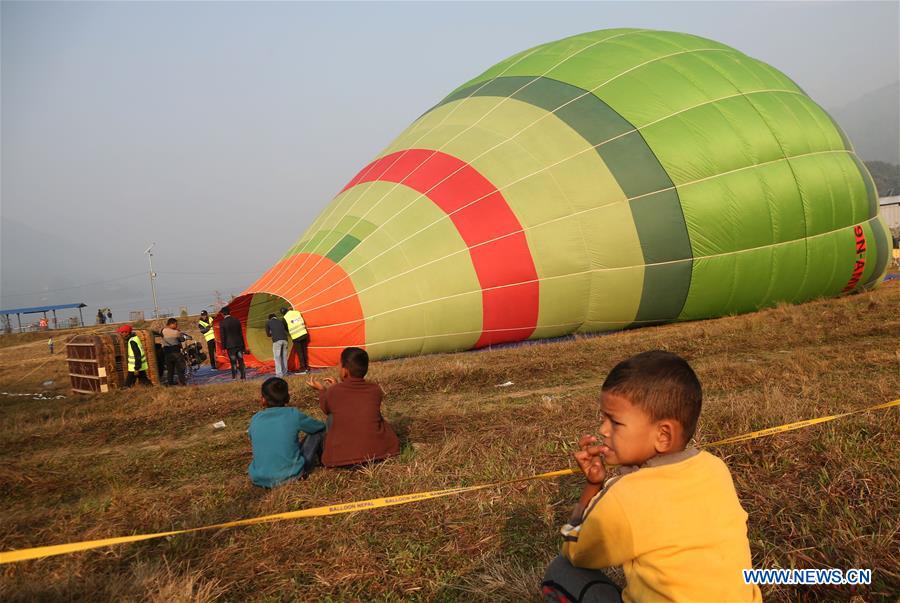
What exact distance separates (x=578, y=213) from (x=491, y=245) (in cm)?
140

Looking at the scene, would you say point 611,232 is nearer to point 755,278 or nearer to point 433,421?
point 755,278

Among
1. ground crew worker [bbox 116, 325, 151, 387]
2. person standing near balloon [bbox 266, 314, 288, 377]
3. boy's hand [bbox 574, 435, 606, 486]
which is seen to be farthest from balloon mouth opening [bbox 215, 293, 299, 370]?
boy's hand [bbox 574, 435, 606, 486]

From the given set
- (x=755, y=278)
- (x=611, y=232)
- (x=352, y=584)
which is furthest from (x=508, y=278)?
(x=352, y=584)

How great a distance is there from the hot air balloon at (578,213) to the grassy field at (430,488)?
2076 millimetres

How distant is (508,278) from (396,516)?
229 inches

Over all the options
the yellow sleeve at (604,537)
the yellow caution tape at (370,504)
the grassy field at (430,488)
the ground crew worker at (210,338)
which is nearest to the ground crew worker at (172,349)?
the ground crew worker at (210,338)

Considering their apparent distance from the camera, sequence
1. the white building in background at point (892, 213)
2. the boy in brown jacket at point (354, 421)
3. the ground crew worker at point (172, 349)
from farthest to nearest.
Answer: the white building in background at point (892, 213)
the ground crew worker at point (172, 349)
the boy in brown jacket at point (354, 421)

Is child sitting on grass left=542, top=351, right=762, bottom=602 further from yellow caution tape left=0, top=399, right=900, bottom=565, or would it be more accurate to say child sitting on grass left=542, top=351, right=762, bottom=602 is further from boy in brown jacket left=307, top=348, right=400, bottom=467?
boy in brown jacket left=307, top=348, right=400, bottom=467

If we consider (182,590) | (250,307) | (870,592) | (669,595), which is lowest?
(870,592)

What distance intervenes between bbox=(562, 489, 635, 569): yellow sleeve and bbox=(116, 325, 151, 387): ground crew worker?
10.5m

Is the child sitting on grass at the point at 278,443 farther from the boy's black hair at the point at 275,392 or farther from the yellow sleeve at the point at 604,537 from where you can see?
the yellow sleeve at the point at 604,537

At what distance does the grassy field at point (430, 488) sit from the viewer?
249 cm

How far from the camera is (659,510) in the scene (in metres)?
1.54

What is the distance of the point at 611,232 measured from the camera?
29.3 feet
